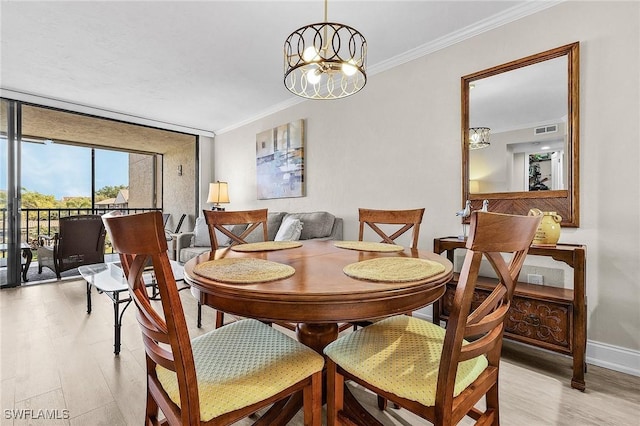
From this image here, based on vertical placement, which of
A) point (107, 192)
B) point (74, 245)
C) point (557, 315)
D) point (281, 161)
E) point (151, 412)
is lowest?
point (151, 412)

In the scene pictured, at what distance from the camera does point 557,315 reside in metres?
1.71

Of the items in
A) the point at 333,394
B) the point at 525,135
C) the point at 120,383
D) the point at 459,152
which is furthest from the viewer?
the point at 459,152

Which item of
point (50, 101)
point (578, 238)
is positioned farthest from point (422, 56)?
point (50, 101)

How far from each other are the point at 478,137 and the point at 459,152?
17 cm

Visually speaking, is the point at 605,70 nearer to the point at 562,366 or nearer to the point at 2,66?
A: the point at 562,366

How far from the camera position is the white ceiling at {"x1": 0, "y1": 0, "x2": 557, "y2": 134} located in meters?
2.17

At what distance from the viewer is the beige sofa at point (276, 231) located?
323 centimetres

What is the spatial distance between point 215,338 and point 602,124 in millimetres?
2495

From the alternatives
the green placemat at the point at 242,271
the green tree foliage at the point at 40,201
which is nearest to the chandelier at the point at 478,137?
the green placemat at the point at 242,271

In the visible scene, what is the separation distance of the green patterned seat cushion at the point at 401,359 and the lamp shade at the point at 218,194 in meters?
4.07

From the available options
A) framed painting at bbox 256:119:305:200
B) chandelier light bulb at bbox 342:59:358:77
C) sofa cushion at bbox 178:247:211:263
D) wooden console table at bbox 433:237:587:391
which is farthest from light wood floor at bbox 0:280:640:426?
framed painting at bbox 256:119:305:200

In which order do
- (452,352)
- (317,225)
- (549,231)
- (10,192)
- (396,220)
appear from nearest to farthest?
1. (452,352)
2. (549,231)
3. (396,220)
4. (317,225)
5. (10,192)

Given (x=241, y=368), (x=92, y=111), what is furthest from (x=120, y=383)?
(x=92, y=111)

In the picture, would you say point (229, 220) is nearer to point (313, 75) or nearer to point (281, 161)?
point (313, 75)
